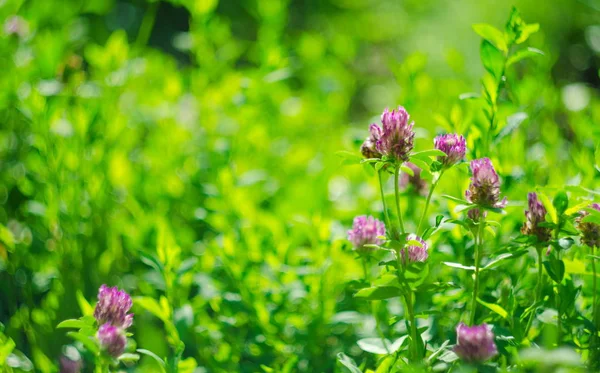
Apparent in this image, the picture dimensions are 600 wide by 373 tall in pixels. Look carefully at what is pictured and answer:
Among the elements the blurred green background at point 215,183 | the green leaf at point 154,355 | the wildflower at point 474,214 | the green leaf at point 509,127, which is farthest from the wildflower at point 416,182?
the green leaf at point 154,355

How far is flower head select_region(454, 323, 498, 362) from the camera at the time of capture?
2.58ft

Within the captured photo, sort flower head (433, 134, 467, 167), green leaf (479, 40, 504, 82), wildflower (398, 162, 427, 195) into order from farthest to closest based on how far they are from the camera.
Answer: wildflower (398, 162, 427, 195)
green leaf (479, 40, 504, 82)
flower head (433, 134, 467, 167)

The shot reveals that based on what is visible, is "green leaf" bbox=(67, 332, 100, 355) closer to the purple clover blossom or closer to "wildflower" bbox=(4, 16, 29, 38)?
the purple clover blossom

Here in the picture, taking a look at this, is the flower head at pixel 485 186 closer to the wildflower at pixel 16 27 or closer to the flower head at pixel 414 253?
the flower head at pixel 414 253

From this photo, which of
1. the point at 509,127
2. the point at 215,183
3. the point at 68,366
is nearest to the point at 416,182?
the point at 509,127

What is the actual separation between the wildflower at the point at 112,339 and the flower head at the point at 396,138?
1.42 ft

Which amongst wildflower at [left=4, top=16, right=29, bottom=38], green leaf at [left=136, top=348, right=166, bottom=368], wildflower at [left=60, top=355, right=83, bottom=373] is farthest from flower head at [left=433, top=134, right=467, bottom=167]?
wildflower at [left=4, top=16, right=29, bottom=38]

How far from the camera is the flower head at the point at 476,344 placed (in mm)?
786

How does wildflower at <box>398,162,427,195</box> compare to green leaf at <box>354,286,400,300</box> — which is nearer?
green leaf at <box>354,286,400,300</box>

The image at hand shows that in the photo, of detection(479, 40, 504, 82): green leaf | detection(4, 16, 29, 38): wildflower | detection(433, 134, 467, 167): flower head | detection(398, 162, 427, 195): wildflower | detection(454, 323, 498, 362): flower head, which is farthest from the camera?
detection(4, 16, 29, 38): wildflower

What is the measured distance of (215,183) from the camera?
61.3 inches

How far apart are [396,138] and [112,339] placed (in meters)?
0.46

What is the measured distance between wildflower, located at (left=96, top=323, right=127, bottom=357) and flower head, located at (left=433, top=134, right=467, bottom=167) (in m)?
0.50

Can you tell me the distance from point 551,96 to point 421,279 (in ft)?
3.35
